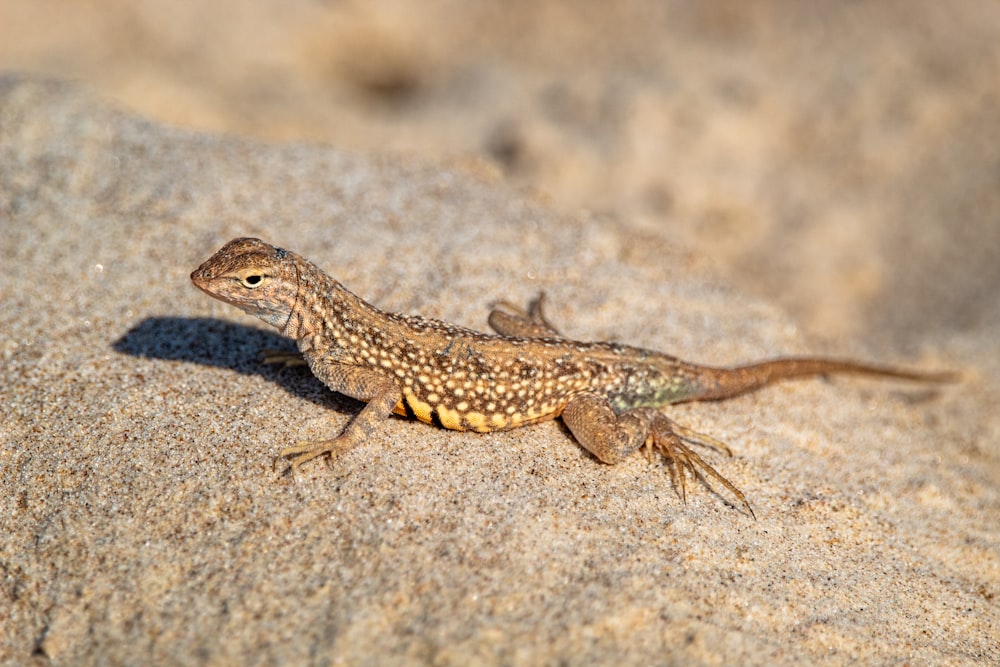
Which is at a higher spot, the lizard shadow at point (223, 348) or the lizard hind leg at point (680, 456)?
the lizard hind leg at point (680, 456)

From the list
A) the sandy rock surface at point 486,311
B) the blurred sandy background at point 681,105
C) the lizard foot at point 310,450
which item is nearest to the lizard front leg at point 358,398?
the lizard foot at point 310,450

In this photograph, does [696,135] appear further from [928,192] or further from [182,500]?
[182,500]

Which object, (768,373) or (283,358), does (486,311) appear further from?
(768,373)

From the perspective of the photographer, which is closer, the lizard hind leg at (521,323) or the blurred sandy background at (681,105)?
the lizard hind leg at (521,323)

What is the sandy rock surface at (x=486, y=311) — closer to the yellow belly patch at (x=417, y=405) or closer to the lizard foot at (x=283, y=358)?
the lizard foot at (x=283, y=358)

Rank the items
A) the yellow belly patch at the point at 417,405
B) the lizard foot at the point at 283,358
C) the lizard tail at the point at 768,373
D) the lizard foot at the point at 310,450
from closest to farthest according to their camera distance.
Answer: the lizard foot at the point at 310,450
the yellow belly patch at the point at 417,405
the lizard foot at the point at 283,358
the lizard tail at the point at 768,373

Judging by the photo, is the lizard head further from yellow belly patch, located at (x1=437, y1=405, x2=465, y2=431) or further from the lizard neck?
yellow belly patch, located at (x1=437, y1=405, x2=465, y2=431)

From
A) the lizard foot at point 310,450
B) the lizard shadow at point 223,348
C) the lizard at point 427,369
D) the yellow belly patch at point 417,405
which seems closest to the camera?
the lizard foot at point 310,450
